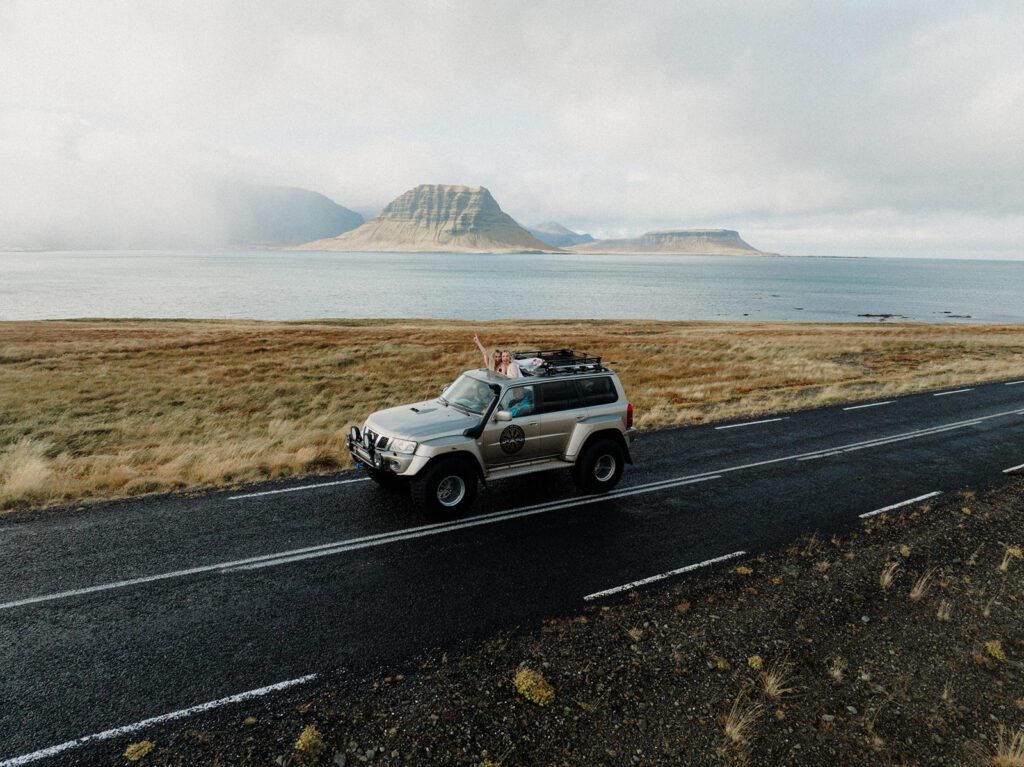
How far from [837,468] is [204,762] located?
12.7 m

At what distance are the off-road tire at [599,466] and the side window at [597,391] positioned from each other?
29.2 inches

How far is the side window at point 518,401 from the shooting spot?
379 inches

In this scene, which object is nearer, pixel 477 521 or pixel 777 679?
pixel 777 679

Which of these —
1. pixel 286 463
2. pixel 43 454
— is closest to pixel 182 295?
pixel 43 454

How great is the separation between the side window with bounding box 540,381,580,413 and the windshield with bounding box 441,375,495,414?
0.95 meters

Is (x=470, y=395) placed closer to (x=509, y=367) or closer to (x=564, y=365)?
(x=509, y=367)

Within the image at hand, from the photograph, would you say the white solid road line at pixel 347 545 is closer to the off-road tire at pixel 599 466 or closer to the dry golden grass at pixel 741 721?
the off-road tire at pixel 599 466

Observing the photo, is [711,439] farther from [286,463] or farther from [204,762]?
[204,762]

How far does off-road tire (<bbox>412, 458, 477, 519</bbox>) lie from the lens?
881 centimetres

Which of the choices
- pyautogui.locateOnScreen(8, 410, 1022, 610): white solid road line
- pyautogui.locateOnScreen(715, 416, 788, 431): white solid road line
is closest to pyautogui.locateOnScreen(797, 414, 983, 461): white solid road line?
pyautogui.locateOnScreen(8, 410, 1022, 610): white solid road line

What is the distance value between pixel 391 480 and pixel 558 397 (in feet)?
10.8

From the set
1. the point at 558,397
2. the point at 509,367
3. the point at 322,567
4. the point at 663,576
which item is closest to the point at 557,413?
the point at 558,397

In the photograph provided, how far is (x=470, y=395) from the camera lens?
10.3 m

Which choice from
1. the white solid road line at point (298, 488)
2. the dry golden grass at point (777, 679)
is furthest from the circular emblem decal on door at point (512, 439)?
the dry golden grass at point (777, 679)
